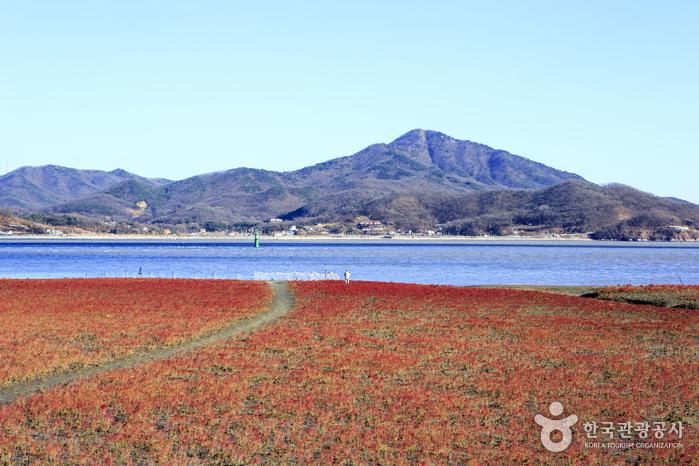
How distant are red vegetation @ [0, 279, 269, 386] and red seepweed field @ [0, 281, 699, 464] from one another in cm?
283

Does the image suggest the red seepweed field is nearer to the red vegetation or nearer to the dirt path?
the dirt path

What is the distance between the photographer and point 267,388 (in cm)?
2297

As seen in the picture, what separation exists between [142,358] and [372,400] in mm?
9959

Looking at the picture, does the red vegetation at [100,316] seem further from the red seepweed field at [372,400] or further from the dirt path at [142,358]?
the red seepweed field at [372,400]

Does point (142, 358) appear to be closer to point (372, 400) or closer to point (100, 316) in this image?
point (372, 400)

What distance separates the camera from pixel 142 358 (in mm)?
27875

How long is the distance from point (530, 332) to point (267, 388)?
16086 millimetres

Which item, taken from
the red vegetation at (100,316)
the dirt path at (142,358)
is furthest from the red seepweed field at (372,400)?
the red vegetation at (100,316)

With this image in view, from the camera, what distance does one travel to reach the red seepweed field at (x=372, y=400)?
17312 millimetres

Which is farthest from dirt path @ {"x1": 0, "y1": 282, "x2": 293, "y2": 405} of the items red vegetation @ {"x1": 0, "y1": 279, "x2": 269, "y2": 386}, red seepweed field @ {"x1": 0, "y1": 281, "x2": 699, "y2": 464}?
red seepweed field @ {"x1": 0, "y1": 281, "x2": 699, "y2": 464}

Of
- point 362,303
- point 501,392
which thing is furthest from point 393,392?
point 362,303

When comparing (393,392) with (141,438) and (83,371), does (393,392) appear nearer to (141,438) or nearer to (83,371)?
(141,438)

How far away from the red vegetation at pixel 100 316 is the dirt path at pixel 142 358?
1.75 ft

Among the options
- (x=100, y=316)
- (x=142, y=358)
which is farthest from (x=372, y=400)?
(x=100, y=316)
